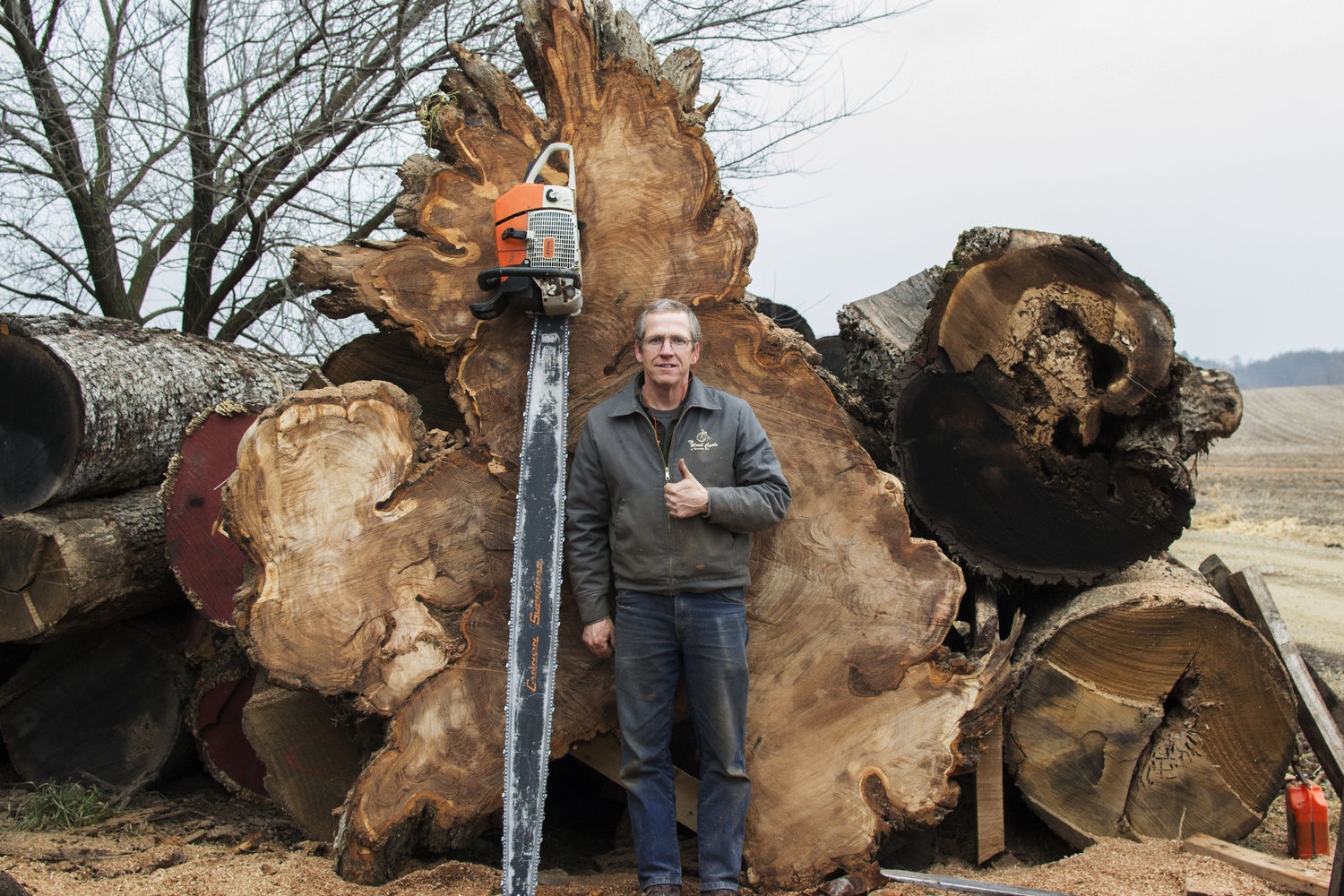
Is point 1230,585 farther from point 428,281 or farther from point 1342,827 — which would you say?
point 428,281

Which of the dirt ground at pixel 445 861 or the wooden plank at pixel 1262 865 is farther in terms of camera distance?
the wooden plank at pixel 1262 865

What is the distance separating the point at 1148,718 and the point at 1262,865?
54 cm

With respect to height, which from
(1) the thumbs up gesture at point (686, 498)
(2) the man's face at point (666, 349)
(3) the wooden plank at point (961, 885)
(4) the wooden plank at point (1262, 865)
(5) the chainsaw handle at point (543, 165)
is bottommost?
(4) the wooden plank at point (1262, 865)

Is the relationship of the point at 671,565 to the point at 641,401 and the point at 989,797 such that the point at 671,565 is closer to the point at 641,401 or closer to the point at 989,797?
the point at 641,401

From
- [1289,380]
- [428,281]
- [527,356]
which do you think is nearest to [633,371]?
[527,356]

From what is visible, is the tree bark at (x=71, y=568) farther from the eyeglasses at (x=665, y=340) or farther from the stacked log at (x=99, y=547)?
the eyeglasses at (x=665, y=340)

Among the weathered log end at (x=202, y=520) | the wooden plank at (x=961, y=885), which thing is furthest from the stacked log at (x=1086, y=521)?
the weathered log end at (x=202, y=520)

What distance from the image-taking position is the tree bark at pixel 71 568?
3.82 meters

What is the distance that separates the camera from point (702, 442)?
314 cm

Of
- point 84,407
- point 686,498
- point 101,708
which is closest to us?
point 686,498

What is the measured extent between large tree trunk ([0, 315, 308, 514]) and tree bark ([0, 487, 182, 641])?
146mm

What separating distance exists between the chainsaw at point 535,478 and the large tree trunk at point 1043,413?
1251 mm

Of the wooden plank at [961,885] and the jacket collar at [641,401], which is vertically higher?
the jacket collar at [641,401]

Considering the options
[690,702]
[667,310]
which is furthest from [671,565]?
[667,310]
